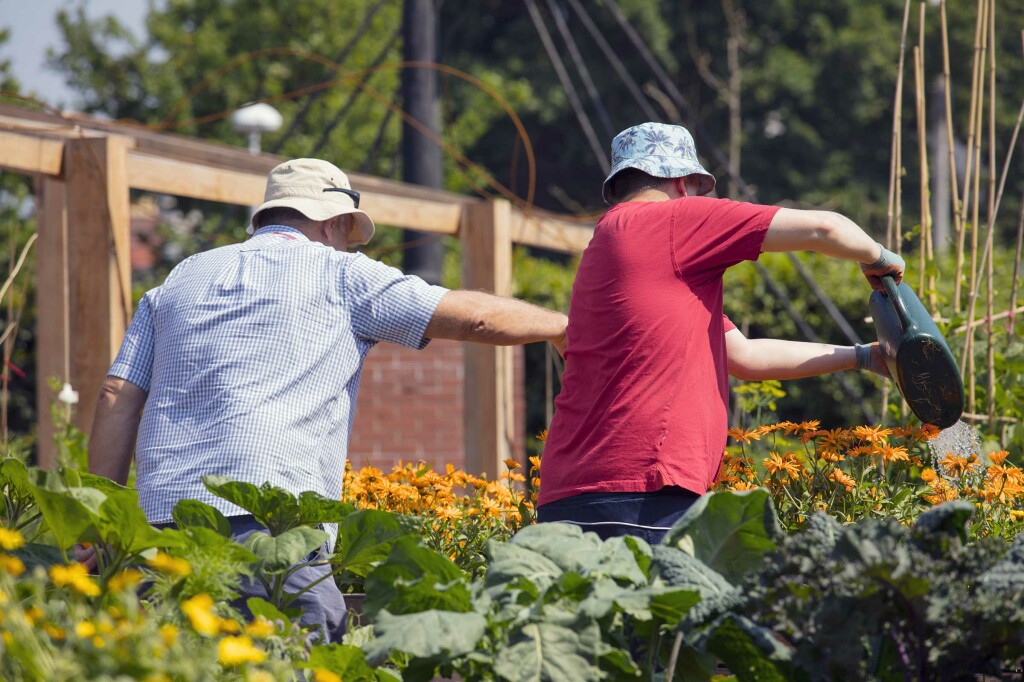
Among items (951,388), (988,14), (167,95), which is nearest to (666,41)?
(167,95)

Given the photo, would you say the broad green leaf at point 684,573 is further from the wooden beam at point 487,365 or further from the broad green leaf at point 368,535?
the wooden beam at point 487,365

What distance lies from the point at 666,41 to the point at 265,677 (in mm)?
21431

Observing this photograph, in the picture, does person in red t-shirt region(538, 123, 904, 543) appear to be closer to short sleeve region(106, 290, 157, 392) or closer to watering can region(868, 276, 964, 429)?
watering can region(868, 276, 964, 429)

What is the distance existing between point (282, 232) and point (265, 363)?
0.34 metres

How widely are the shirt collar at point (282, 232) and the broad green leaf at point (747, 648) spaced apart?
3.89ft

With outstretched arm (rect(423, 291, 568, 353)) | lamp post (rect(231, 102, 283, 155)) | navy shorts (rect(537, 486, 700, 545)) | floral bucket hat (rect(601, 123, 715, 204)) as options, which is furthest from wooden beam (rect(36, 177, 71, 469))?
lamp post (rect(231, 102, 283, 155))

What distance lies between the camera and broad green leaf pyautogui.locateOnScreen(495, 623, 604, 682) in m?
1.43

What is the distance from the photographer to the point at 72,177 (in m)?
4.06

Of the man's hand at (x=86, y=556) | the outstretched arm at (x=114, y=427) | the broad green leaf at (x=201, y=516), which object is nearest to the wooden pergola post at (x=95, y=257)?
the outstretched arm at (x=114, y=427)

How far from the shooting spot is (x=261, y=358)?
2.10 metres

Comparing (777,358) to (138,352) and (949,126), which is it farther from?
(949,126)

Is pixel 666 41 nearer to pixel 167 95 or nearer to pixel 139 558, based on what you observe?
pixel 167 95

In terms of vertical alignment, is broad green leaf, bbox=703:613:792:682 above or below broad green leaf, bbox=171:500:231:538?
below

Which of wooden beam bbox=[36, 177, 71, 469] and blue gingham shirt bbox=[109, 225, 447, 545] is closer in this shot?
blue gingham shirt bbox=[109, 225, 447, 545]
